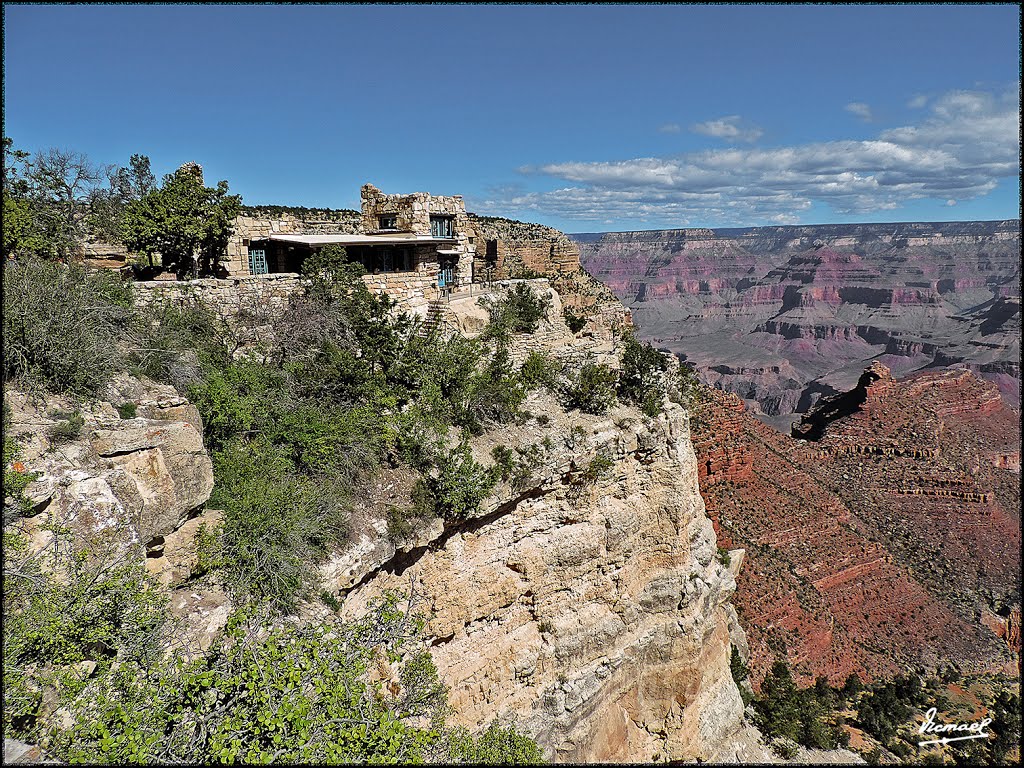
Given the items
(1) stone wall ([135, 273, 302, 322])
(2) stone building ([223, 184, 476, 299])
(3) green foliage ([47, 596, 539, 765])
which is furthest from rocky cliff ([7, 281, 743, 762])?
(2) stone building ([223, 184, 476, 299])

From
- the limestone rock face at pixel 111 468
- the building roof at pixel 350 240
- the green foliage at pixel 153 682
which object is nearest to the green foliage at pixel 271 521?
the green foliage at pixel 153 682

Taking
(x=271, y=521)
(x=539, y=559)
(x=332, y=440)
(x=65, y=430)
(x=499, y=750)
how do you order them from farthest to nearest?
1. (x=539, y=559)
2. (x=332, y=440)
3. (x=499, y=750)
4. (x=271, y=521)
5. (x=65, y=430)

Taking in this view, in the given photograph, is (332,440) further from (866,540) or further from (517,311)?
(866,540)

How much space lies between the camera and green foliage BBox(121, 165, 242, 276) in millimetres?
14711

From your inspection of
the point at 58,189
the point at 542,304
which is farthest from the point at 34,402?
the point at 542,304

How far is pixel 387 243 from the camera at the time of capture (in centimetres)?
1686

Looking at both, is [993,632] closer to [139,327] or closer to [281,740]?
[281,740]

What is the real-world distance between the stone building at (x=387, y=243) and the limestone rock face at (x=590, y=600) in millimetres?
8137

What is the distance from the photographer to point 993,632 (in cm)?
3100

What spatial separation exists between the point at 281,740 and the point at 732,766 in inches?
561

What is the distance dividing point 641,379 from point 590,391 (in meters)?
1.48

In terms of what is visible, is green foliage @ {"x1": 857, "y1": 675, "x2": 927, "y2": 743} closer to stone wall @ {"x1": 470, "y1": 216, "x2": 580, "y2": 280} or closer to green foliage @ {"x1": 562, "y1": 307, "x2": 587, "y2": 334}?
green foliage @ {"x1": 562, "y1": 307, "x2": 587, "y2": 334}

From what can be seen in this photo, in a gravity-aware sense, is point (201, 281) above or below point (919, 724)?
above

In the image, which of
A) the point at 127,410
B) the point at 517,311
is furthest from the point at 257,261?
the point at 127,410
